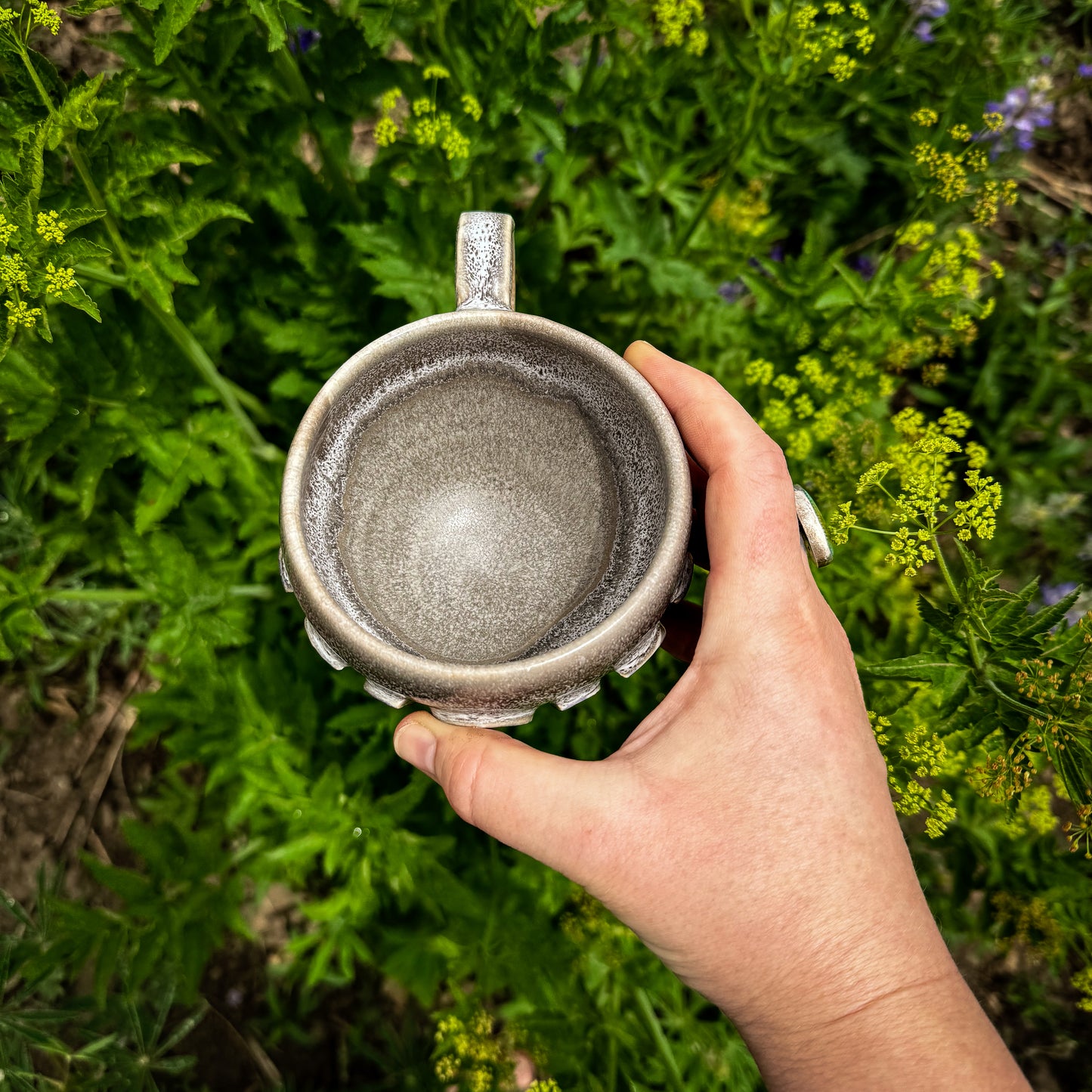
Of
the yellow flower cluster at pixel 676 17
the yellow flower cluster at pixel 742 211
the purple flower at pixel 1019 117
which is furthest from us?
the purple flower at pixel 1019 117

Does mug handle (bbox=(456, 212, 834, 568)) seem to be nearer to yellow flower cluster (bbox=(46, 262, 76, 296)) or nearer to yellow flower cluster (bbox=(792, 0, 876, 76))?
yellow flower cluster (bbox=(46, 262, 76, 296))

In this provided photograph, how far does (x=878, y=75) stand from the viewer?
250 centimetres

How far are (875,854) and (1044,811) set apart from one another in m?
0.77

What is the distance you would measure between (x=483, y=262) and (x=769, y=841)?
4.18 ft

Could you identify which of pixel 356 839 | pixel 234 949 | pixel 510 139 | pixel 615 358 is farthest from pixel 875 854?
pixel 234 949

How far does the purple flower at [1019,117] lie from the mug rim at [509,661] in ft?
7.78

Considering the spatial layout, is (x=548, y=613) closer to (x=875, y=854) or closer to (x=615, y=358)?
(x=615, y=358)

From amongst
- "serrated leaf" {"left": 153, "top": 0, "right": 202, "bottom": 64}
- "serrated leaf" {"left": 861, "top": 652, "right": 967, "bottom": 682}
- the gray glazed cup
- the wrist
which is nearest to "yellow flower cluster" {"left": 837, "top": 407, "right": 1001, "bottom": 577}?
"serrated leaf" {"left": 861, "top": 652, "right": 967, "bottom": 682}

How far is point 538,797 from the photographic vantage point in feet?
4.46

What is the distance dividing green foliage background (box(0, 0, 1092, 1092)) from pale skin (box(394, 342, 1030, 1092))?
10.1 inches

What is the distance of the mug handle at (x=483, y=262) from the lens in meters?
1.62

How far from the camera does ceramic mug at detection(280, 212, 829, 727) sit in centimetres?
137

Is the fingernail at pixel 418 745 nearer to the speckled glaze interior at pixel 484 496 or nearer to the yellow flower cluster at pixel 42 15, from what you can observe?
the speckled glaze interior at pixel 484 496

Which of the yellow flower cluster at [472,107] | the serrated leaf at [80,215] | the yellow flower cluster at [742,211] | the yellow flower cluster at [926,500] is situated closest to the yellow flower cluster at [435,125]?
the yellow flower cluster at [472,107]
